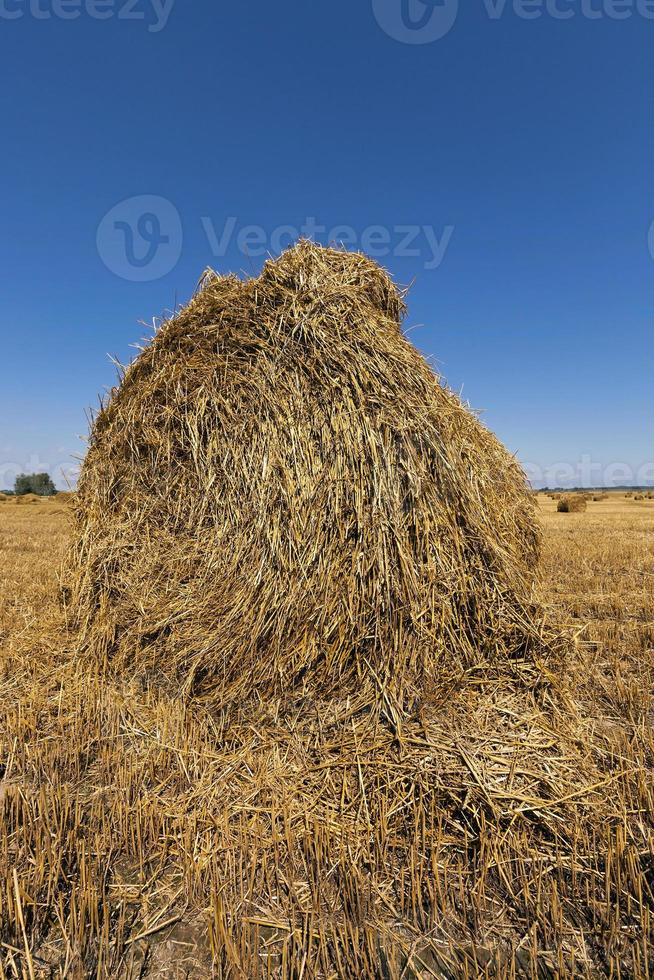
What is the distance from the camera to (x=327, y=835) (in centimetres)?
197

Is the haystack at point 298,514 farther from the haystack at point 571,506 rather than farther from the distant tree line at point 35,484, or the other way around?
the distant tree line at point 35,484

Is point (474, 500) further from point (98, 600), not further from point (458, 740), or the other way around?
point (98, 600)

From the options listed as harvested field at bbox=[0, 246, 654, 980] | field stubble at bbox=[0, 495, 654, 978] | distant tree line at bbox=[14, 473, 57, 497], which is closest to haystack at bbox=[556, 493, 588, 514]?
harvested field at bbox=[0, 246, 654, 980]

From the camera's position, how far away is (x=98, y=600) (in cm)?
350

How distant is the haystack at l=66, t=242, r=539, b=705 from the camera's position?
2.73 meters

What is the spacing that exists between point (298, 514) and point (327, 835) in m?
1.51

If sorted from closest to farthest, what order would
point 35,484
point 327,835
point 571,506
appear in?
1. point 327,835
2. point 571,506
3. point 35,484

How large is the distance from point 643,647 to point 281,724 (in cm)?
318

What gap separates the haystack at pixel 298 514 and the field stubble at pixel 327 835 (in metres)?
0.27

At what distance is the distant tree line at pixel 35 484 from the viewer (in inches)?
1615

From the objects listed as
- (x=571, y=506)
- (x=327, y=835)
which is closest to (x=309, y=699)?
(x=327, y=835)

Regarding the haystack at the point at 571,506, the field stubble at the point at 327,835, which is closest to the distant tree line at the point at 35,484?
the haystack at the point at 571,506

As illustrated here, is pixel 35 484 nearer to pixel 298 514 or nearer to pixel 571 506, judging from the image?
pixel 571 506

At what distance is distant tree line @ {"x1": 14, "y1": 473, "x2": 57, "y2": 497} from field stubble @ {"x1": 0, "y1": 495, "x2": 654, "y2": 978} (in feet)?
141
